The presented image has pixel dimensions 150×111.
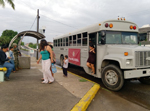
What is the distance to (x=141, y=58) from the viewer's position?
185 inches

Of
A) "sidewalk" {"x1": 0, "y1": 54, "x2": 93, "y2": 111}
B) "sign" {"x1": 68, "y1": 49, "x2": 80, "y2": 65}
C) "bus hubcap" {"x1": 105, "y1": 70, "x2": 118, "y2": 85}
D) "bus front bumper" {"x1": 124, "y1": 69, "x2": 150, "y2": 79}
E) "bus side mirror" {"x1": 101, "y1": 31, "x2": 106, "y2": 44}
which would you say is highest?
"bus side mirror" {"x1": 101, "y1": 31, "x2": 106, "y2": 44}

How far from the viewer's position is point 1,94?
13.1ft

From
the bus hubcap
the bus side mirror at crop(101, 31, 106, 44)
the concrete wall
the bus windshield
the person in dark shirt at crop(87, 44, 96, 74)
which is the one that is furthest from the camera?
the concrete wall

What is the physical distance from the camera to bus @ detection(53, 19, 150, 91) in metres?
4.55

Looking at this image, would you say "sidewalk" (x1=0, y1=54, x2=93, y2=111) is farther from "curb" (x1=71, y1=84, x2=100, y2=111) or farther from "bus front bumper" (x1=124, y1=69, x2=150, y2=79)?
"bus front bumper" (x1=124, y1=69, x2=150, y2=79)

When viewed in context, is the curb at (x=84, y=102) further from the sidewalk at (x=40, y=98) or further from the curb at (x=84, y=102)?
the sidewalk at (x=40, y=98)

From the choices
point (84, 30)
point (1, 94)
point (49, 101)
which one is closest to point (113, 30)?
point (84, 30)

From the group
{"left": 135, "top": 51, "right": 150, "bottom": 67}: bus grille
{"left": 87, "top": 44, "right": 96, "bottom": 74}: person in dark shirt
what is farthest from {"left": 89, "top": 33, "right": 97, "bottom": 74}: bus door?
{"left": 135, "top": 51, "right": 150, "bottom": 67}: bus grille

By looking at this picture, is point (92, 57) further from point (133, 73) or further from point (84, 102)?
point (84, 102)

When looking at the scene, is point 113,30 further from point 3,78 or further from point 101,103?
point 3,78

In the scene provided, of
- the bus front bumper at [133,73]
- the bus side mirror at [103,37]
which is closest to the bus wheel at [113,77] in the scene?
the bus front bumper at [133,73]

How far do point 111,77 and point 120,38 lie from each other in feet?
5.88

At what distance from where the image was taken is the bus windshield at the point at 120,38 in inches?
218

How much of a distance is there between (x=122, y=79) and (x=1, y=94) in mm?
3950
